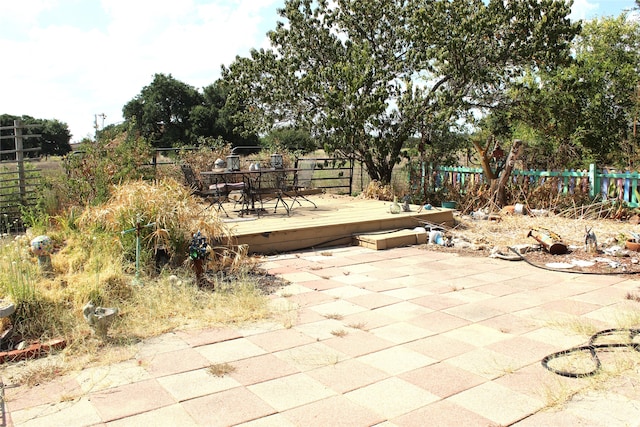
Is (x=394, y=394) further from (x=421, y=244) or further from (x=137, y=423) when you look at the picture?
(x=421, y=244)

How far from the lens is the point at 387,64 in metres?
11.2

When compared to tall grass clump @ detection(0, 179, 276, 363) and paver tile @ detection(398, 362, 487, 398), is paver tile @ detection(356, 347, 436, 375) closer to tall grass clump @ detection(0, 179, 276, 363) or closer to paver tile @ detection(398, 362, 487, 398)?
paver tile @ detection(398, 362, 487, 398)

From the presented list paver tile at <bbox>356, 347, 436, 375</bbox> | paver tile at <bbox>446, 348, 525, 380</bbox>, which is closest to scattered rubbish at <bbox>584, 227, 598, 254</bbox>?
paver tile at <bbox>446, 348, 525, 380</bbox>

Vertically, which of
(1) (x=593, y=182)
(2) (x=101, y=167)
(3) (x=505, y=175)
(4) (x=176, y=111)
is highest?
(4) (x=176, y=111)

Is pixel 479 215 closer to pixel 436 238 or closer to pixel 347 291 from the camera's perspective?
pixel 436 238

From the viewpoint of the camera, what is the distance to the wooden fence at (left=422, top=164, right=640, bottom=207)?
8414 millimetres

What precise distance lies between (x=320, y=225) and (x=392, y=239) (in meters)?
0.96

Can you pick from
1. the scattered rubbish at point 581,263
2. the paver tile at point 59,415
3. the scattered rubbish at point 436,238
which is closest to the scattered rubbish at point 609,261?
the scattered rubbish at point 581,263

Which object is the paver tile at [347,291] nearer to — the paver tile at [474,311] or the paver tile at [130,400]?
the paver tile at [474,311]

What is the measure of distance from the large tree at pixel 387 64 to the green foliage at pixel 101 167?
4.01 metres

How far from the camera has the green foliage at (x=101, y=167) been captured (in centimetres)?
696

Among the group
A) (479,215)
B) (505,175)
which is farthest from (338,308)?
(505,175)

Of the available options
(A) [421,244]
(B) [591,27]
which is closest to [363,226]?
(A) [421,244]

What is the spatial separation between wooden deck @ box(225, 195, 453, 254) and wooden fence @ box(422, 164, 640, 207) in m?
2.39
